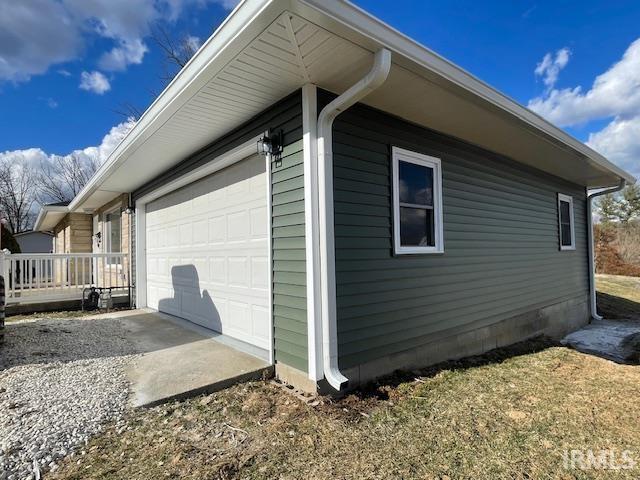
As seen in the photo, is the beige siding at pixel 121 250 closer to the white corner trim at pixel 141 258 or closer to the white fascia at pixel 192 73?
the white corner trim at pixel 141 258

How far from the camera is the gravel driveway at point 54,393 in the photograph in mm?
2156

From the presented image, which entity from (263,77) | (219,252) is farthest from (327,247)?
(219,252)

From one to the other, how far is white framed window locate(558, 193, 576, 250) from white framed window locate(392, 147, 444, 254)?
14.3 feet

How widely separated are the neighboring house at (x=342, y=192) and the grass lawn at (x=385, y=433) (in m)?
0.39

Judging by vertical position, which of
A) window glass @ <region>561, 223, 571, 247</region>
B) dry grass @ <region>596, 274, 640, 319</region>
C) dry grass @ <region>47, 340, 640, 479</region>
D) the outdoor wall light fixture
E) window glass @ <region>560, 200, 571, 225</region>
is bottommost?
dry grass @ <region>596, 274, 640, 319</region>

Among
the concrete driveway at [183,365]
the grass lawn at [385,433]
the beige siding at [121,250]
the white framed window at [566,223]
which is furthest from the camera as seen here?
the beige siding at [121,250]

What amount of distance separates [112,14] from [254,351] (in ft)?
24.2

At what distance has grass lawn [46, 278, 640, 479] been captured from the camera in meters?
2.12

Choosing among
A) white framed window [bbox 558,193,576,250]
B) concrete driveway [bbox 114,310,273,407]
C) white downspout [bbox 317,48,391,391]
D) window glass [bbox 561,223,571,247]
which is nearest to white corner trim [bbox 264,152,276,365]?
concrete driveway [bbox 114,310,273,407]

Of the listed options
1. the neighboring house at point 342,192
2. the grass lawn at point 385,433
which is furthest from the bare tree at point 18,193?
the grass lawn at point 385,433

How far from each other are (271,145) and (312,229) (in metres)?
1.04

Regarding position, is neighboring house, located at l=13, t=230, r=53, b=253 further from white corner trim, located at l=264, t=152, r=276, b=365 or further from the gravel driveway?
white corner trim, located at l=264, t=152, r=276, b=365

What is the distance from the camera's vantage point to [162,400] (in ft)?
9.18

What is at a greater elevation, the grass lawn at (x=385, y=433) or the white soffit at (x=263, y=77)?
the white soffit at (x=263, y=77)
